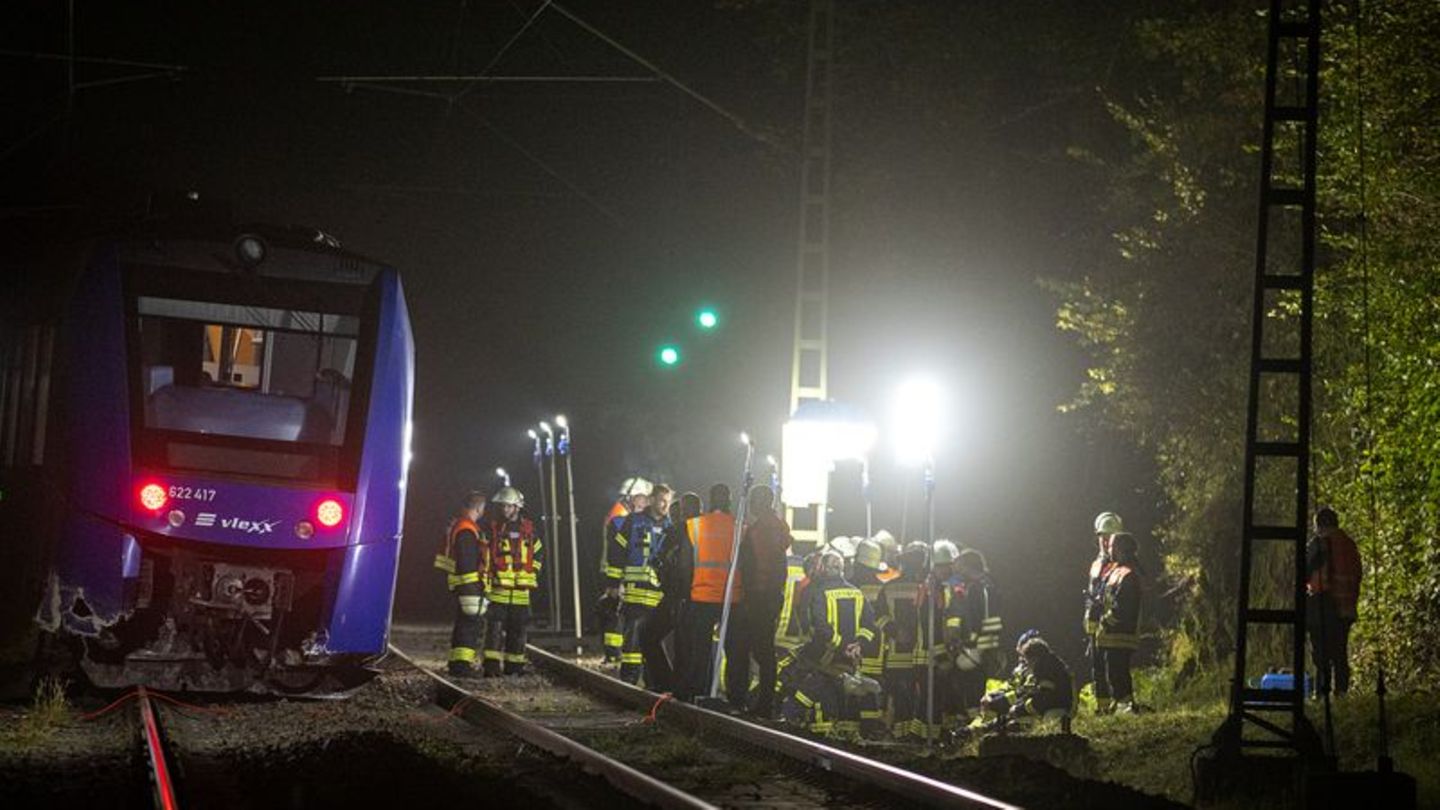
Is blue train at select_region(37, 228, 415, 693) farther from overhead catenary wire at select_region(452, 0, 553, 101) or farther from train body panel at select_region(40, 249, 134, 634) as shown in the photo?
overhead catenary wire at select_region(452, 0, 553, 101)

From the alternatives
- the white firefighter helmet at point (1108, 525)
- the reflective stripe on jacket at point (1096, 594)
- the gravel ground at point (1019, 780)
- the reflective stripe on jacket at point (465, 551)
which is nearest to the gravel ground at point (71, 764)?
the gravel ground at point (1019, 780)

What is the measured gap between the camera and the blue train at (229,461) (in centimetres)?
1350

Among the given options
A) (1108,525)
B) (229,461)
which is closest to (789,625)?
(1108,525)

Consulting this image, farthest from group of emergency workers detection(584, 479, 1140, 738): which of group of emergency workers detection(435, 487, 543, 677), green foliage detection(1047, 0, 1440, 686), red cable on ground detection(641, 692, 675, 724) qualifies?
green foliage detection(1047, 0, 1440, 686)

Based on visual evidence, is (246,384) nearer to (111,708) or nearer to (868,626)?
(111,708)

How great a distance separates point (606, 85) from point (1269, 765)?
25290 millimetres

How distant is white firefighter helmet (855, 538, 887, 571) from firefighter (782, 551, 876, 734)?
0.69 meters

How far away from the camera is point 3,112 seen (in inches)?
1357

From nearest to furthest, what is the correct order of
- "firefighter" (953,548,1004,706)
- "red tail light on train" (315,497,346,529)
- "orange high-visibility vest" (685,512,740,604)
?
1. "red tail light on train" (315,497,346,529)
2. "orange high-visibility vest" (685,512,740,604)
3. "firefighter" (953,548,1004,706)

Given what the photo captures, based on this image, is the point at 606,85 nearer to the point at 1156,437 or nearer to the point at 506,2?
the point at 506,2

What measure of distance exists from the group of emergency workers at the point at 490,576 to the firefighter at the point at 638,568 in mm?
993

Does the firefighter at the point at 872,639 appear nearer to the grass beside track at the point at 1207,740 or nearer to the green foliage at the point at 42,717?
the grass beside track at the point at 1207,740

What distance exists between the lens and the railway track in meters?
10.4

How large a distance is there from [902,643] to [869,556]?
1.30 metres
